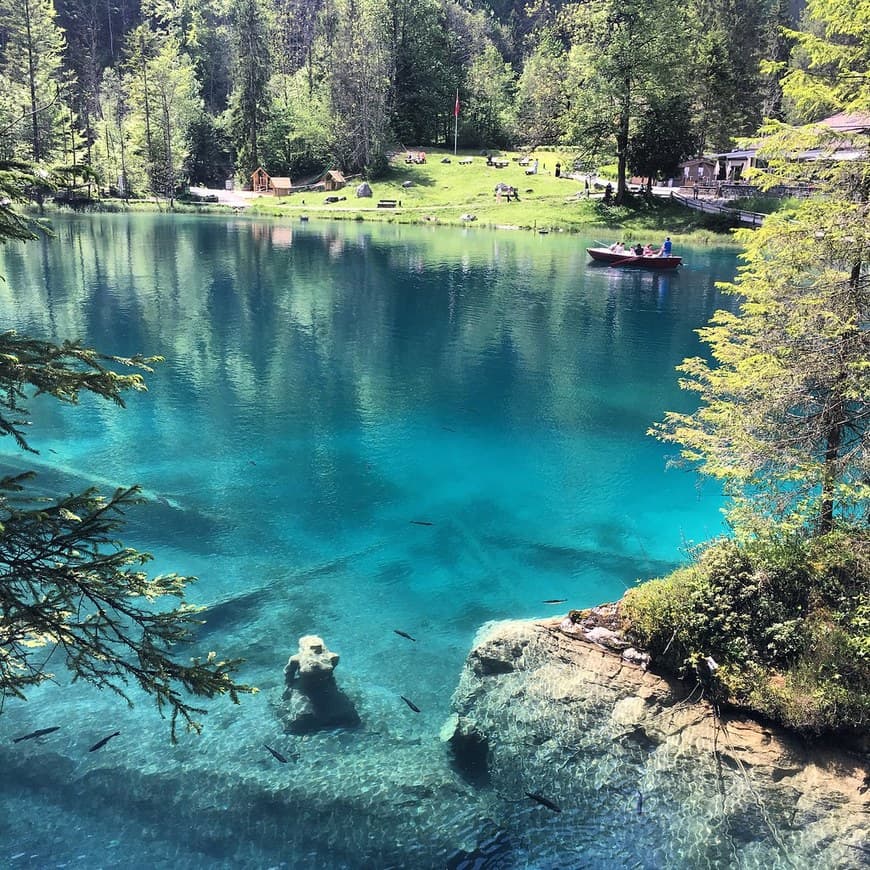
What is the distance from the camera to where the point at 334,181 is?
92.4m

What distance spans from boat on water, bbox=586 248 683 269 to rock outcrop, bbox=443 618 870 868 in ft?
143

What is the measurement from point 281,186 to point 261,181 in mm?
4747

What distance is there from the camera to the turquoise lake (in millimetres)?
9094

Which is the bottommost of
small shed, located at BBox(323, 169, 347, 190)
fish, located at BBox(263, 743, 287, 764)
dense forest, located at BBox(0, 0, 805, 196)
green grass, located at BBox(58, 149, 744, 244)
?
fish, located at BBox(263, 743, 287, 764)

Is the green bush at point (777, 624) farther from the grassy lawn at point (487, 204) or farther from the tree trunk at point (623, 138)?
the tree trunk at point (623, 138)

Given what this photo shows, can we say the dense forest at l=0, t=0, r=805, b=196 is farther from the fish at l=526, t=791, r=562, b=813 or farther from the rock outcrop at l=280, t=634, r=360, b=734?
the fish at l=526, t=791, r=562, b=813

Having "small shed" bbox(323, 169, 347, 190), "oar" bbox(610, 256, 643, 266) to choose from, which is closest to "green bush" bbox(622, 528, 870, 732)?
"oar" bbox(610, 256, 643, 266)

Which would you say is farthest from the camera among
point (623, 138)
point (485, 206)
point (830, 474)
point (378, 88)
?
point (378, 88)

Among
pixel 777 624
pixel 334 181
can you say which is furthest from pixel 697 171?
pixel 777 624

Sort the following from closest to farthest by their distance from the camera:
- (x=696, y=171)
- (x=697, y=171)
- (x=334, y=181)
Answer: (x=697, y=171) → (x=696, y=171) → (x=334, y=181)

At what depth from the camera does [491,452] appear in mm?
21359

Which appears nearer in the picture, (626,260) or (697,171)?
(626,260)

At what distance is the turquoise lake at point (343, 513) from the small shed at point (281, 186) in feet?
173

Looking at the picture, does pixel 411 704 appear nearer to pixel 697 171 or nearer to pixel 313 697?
pixel 313 697
